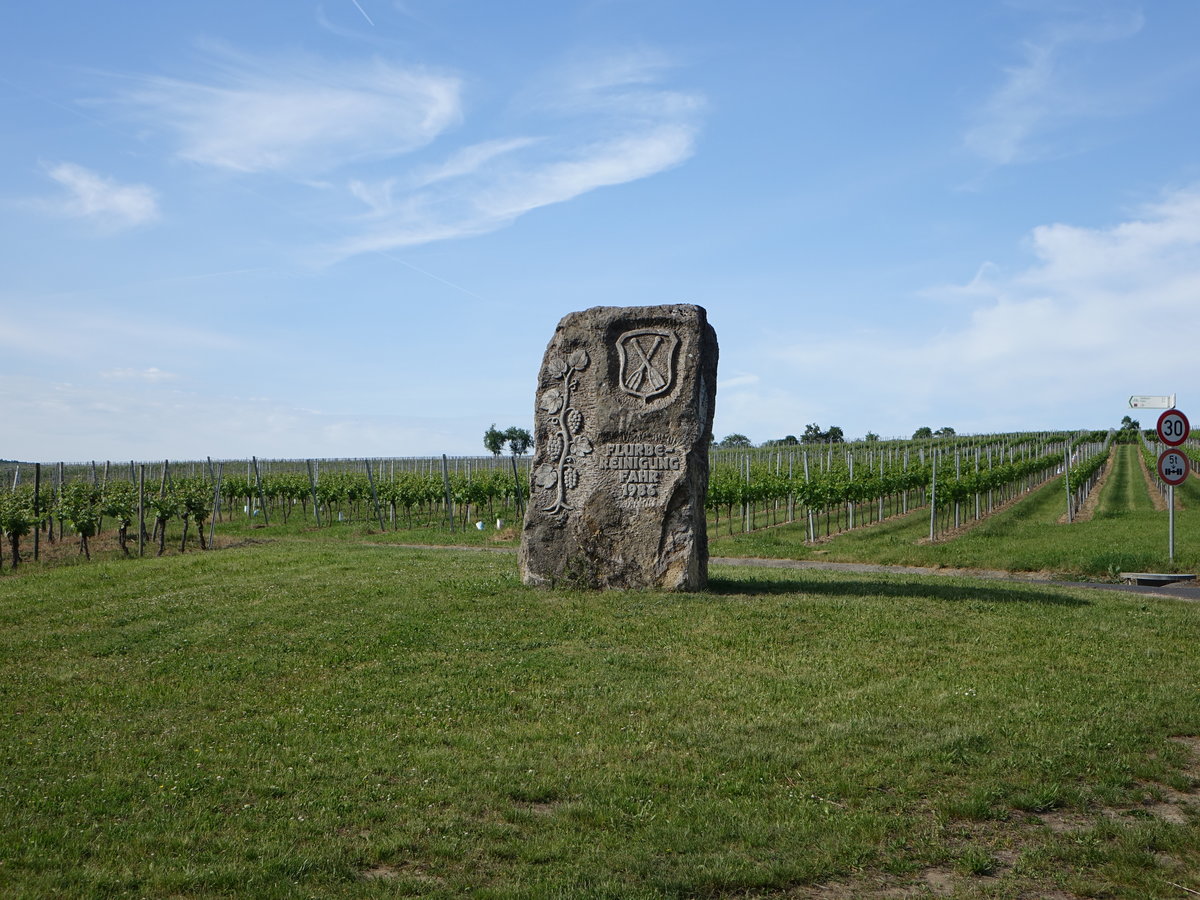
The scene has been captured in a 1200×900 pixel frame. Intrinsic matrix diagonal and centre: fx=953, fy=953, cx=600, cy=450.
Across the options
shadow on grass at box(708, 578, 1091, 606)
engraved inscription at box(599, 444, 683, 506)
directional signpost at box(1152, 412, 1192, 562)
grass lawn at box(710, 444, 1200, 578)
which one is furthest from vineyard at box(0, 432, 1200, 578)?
engraved inscription at box(599, 444, 683, 506)

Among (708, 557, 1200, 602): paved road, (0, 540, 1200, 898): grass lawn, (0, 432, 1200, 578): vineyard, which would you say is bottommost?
(0, 540, 1200, 898): grass lawn

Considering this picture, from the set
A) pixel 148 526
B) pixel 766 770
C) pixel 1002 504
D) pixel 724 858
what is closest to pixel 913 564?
pixel 766 770

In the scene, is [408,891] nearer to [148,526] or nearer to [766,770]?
[766,770]

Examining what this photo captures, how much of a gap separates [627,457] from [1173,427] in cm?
1149

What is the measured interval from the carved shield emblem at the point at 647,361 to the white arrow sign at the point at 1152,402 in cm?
1202

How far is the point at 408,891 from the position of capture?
4.77m

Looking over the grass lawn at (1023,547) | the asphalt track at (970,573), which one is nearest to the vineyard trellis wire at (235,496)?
the asphalt track at (970,573)

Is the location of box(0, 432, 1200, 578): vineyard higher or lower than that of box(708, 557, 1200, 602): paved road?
higher

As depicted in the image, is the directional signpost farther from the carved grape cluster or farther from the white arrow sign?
the carved grape cluster

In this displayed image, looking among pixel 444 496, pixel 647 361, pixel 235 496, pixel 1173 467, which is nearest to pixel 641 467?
pixel 647 361

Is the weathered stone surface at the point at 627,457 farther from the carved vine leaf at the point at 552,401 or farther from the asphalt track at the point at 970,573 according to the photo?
the asphalt track at the point at 970,573

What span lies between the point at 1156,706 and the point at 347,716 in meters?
6.79

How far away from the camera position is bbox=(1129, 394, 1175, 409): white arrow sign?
19.4 m

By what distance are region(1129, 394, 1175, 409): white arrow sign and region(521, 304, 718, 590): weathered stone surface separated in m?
11.5
